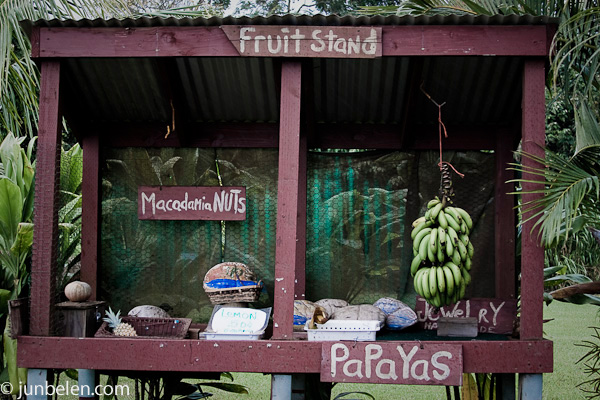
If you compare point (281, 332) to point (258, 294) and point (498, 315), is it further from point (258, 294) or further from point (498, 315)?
point (498, 315)

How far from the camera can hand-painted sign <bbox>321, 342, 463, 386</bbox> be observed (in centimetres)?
450

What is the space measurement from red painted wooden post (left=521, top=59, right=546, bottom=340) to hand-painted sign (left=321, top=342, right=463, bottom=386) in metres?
0.54

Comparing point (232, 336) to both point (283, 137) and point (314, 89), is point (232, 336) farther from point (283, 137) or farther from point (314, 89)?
point (314, 89)

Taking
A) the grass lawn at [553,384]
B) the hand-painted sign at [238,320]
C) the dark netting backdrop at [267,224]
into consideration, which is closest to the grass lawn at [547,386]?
the grass lawn at [553,384]

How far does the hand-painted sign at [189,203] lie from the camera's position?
617cm

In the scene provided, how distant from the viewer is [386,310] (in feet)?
18.8

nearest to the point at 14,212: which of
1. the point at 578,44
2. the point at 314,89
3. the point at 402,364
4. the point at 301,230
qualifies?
the point at 301,230

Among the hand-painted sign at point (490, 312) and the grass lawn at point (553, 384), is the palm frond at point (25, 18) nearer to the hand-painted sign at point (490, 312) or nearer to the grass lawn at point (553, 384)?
the hand-painted sign at point (490, 312)

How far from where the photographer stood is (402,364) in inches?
178

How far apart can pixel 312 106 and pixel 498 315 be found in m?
2.33

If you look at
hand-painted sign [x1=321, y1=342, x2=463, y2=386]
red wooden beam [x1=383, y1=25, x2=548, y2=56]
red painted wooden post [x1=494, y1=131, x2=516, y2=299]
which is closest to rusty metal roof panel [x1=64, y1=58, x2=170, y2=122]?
red wooden beam [x1=383, y1=25, x2=548, y2=56]

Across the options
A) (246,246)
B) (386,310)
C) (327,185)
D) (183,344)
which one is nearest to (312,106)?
(327,185)

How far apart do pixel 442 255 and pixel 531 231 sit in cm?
67

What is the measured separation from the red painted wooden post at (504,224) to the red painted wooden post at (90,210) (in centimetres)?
361
